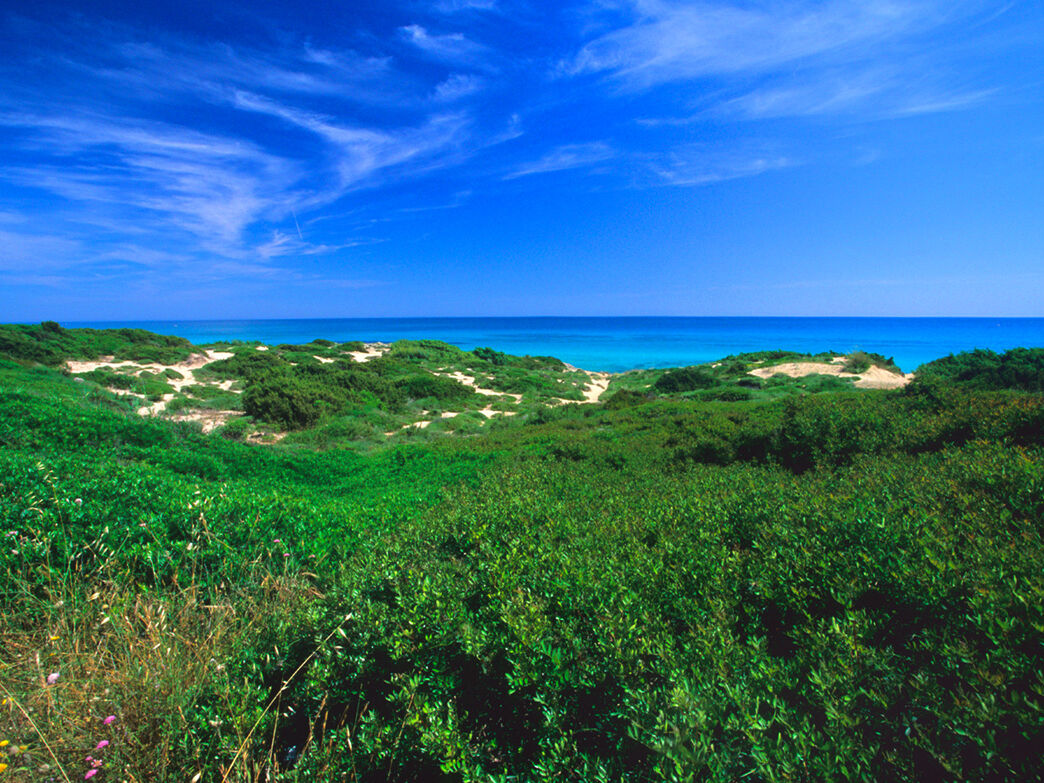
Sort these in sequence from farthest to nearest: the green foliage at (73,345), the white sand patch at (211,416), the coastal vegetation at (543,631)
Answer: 1. the green foliage at (73,345)
2. the white sand patch at (211,416)
3. the coastal vegetation at (543,631)

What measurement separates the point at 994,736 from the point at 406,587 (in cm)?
297

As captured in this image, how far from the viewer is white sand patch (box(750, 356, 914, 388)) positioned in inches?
1022

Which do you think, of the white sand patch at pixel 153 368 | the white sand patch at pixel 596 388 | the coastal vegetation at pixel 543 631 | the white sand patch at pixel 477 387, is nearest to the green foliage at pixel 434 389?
the white sand patch at pixel 477 387

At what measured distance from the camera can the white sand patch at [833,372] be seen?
2595 centimetres

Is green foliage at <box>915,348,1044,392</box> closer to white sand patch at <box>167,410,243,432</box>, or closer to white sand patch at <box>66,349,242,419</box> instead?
white sand patch at <box>167,410,243,432</box>

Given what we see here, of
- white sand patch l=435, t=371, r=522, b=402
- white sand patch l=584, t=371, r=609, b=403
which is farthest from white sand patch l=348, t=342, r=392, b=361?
white sand patch l=584, t=371, r=609, b=403

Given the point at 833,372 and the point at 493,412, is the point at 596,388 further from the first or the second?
the point at 833,372

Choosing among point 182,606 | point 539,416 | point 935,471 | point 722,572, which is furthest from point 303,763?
point 539,416

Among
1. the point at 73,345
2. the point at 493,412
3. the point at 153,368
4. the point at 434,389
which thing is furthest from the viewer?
the point at 73,345

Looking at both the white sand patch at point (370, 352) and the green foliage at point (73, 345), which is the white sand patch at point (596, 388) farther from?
the green foliage at point (73, 345)

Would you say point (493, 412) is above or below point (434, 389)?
below

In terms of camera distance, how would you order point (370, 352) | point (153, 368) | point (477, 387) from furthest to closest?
point (370, 352) → point (477, 387) → point (153, 368)

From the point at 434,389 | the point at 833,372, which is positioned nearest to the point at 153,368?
the point at 434,389

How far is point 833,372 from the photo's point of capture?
29.0m
